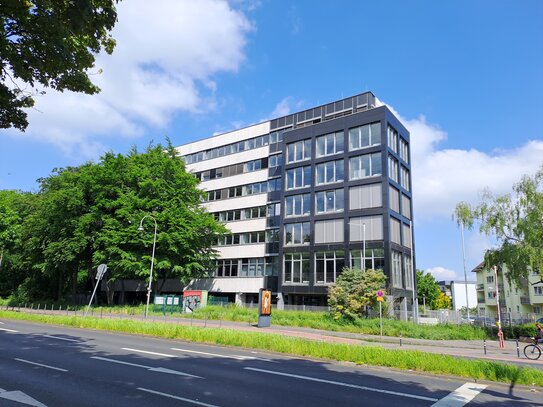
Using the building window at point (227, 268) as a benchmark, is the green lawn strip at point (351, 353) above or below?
below

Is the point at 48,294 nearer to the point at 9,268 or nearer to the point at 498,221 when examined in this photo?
the point at 9,268

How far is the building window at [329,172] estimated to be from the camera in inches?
1738

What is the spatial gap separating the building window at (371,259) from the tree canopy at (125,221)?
1652cm

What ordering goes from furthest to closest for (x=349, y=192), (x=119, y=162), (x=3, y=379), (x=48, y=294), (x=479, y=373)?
(x=48, y=294) < (x=119, y=162) < (x=349, y=192) < (x=479, y=373) < (x=3, y=379)

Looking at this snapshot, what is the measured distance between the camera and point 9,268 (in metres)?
59.9

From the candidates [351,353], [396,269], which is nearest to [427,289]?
[396,269]

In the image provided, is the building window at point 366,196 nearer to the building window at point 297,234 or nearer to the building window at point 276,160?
the building window at point 297,234

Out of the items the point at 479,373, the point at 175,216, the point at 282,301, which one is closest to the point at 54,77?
the point at 479,373

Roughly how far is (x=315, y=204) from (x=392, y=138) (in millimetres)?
10825

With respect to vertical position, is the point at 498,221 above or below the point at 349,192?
below

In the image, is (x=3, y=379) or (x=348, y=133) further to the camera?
(x=348, y=133)

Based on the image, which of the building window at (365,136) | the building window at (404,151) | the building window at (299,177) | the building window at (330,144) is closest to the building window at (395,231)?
the building window at (365,136)

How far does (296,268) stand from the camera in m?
44.7

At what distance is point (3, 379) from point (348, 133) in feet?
131
